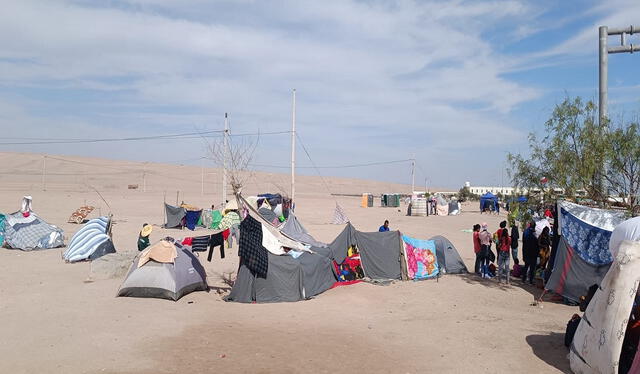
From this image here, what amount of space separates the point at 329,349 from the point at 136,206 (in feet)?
127

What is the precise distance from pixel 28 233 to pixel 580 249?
62.2ft

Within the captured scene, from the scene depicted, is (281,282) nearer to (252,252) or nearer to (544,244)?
(252,252)

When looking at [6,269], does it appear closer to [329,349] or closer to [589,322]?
[329,349]

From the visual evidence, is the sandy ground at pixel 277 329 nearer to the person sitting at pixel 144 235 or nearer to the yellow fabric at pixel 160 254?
the yellow fabric at pixel 160 254

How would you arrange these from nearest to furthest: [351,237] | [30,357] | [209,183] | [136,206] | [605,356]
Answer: [605,356] → [30,357] → [351,237] → [136,206] → [209,183]

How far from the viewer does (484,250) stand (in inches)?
611

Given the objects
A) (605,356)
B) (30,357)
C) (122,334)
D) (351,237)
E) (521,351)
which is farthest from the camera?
(351,237)

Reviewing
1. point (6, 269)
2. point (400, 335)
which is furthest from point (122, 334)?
point (6, 269)

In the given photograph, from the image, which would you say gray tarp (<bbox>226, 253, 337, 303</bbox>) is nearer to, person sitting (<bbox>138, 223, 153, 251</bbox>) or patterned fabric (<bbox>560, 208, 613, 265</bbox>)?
person sitting (<bbox>138, 223, 153, 251</bbox>)

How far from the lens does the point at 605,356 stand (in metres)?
6.84

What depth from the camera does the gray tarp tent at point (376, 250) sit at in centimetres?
1512

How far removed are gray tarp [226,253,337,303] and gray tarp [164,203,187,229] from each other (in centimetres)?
1701

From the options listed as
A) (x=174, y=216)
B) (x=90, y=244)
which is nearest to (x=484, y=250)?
(x=90, y=244)

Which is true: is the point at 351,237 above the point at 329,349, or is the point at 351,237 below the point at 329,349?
above
